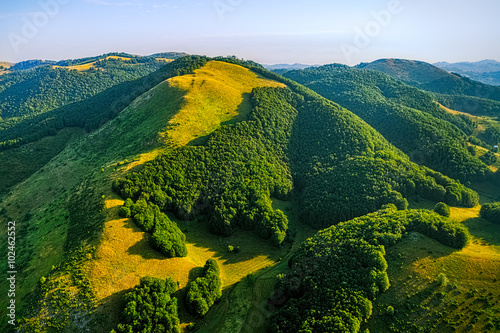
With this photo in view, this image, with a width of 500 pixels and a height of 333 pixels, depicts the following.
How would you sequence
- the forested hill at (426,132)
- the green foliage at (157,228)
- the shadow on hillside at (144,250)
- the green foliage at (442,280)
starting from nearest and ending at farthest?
the green foliage at (442,280) < the shadow on hillside at (144,250) < the green foliage at (157,228) < the forested hill at (426,132)

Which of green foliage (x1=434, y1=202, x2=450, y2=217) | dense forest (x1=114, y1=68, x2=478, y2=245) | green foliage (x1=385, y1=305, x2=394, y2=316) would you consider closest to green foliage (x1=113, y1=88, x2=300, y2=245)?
dense forest (x1=114, y1=68, x2=478, y2=245)

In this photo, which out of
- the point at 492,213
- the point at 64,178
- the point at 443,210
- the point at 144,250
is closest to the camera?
the point at 144,250

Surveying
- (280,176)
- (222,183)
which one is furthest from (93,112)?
(280,176)

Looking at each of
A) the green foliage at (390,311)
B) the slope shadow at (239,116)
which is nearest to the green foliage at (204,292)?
the green foliage at (390,311)

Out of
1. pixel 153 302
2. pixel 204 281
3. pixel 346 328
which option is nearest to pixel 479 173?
pixel 346 328

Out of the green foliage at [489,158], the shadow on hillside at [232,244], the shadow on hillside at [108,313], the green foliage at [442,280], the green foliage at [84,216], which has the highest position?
the green foliage at [489,158]

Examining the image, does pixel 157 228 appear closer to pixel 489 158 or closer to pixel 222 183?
pixel 222 183

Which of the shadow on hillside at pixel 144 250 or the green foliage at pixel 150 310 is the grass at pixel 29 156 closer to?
the shadow on hillside at pixel 144 250
